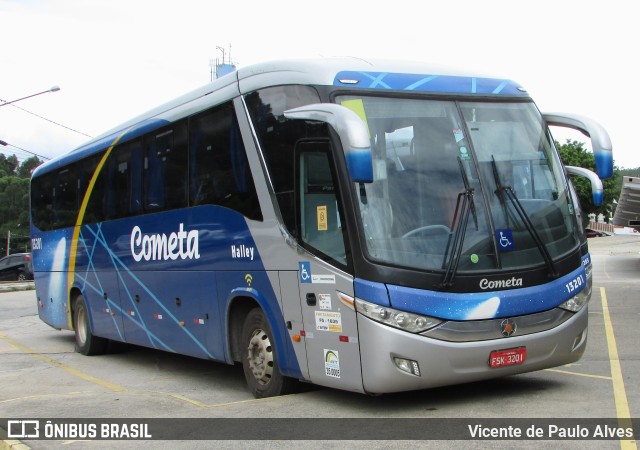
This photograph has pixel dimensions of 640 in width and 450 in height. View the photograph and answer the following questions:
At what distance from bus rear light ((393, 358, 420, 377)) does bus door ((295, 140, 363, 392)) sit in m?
0.40

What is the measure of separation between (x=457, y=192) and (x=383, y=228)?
0.76 meters

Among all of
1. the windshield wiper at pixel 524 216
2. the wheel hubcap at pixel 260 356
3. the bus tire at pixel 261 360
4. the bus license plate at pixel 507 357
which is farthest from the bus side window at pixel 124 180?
the bus license plate at pixel 507 357

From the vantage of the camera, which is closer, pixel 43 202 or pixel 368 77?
pixel 368 77

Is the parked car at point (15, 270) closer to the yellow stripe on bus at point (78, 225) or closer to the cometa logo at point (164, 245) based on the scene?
the yellow stripe on bus at point (78, 225)

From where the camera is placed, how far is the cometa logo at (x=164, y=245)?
35.1 feet

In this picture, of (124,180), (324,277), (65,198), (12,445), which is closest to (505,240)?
(324,277)

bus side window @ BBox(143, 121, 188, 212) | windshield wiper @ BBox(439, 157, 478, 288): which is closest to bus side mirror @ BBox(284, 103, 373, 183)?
windshield wiper @ BBox(439, 157, 478, 288)

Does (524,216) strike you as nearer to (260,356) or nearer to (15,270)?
(260,356)

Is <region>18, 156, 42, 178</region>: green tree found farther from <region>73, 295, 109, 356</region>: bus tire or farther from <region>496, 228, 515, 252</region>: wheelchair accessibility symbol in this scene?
<region>496, 228, 515, 252</region>: wheelchair accessibility symbol

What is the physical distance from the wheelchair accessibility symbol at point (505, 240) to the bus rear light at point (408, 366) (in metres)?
1.29

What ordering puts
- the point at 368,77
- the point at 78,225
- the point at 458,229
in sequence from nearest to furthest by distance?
1. the point at 458,229
2. the point at 368,77
3. the point at 78,225

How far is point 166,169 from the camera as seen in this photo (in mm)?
11523

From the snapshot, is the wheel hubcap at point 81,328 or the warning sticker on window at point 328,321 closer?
the warning sticker on window at point 328,321

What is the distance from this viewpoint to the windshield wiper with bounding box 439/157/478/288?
23.7ft
